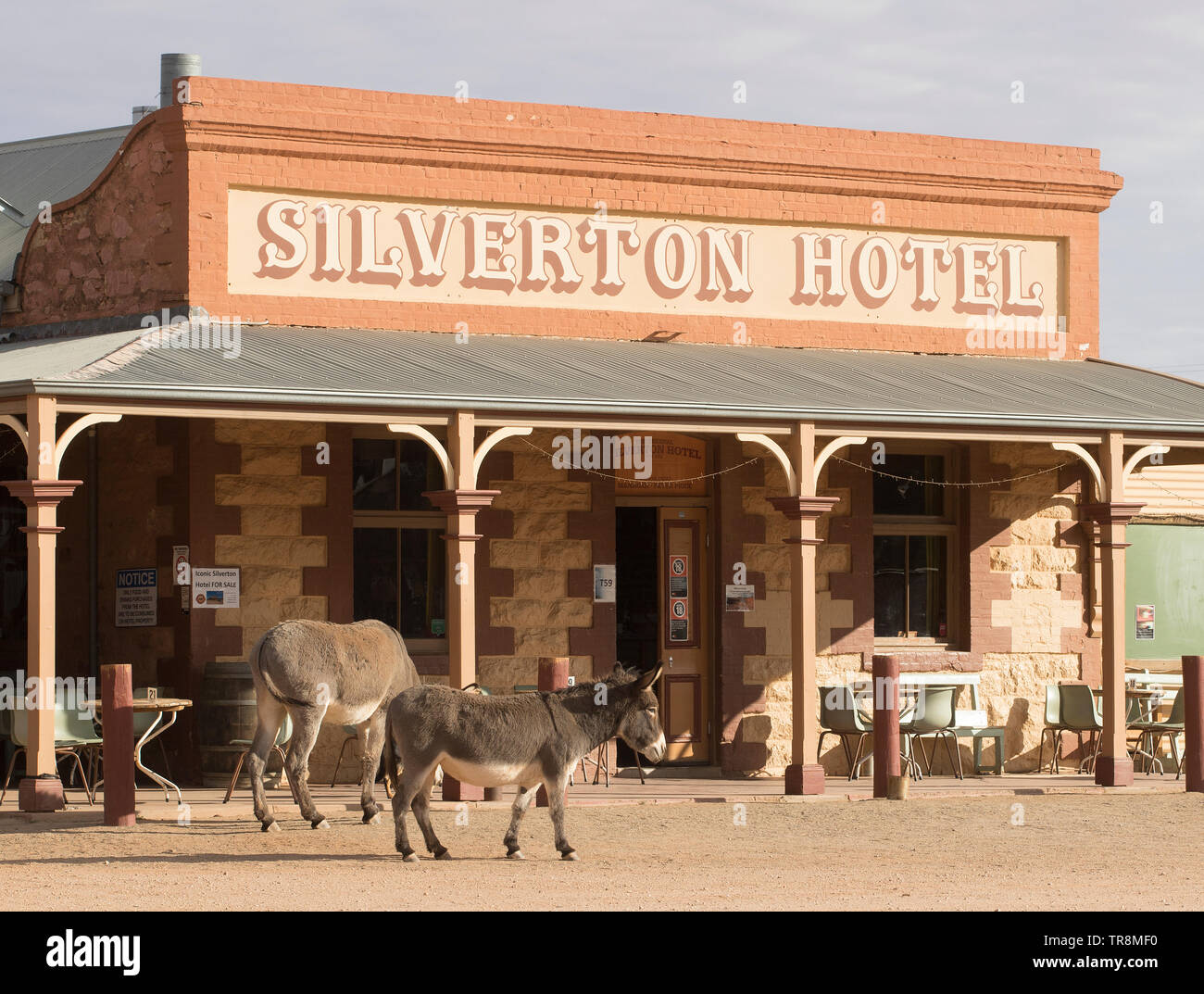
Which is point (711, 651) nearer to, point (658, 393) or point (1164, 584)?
point (658, 393)

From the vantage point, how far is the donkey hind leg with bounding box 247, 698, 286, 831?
Result: 1250cm

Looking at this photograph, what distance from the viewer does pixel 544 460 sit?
16.2 metres

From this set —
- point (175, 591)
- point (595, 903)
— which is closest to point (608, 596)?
point (175, 591)

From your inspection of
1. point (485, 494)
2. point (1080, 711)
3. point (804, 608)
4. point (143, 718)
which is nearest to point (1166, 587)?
point (1080, 711)

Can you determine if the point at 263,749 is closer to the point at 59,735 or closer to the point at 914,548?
the point at 59,735

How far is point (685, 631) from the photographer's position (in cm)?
1691

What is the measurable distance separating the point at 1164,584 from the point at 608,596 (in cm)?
607

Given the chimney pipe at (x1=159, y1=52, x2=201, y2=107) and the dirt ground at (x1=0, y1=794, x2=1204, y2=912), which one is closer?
the dirt ground at (x1=0, y1=794, x2=1204, y2=912)

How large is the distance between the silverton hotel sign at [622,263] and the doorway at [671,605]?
190cm

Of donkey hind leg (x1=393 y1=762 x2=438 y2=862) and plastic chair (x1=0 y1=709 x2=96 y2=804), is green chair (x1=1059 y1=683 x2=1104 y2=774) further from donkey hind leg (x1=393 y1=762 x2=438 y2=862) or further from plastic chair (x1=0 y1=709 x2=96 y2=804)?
plastic chair (x1=0 y1=709 x2=96 y2=804)

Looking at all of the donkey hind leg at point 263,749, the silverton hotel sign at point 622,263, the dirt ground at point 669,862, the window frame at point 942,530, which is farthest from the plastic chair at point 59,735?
the window frame at point 942,530

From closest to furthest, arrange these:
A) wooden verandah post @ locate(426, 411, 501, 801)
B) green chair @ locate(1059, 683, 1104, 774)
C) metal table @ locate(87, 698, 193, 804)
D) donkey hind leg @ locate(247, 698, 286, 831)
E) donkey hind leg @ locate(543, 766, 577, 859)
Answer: donkey hind leg @ locate(543, 766, 577, 859)
donkey hind leg @ locate(247, 698, 286, 831)
metal table @ locate(87, 698, 193, 804)
wooden verandah post @ locate(426, 411, 501, 801)
green chair @ locate(1059, 683, 1104, 774)

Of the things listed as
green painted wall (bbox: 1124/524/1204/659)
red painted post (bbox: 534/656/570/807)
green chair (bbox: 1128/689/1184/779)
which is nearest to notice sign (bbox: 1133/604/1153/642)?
green painted wall (bbox: 1124/524/1204/659)

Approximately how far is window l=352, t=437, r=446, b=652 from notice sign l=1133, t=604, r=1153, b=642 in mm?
7103
